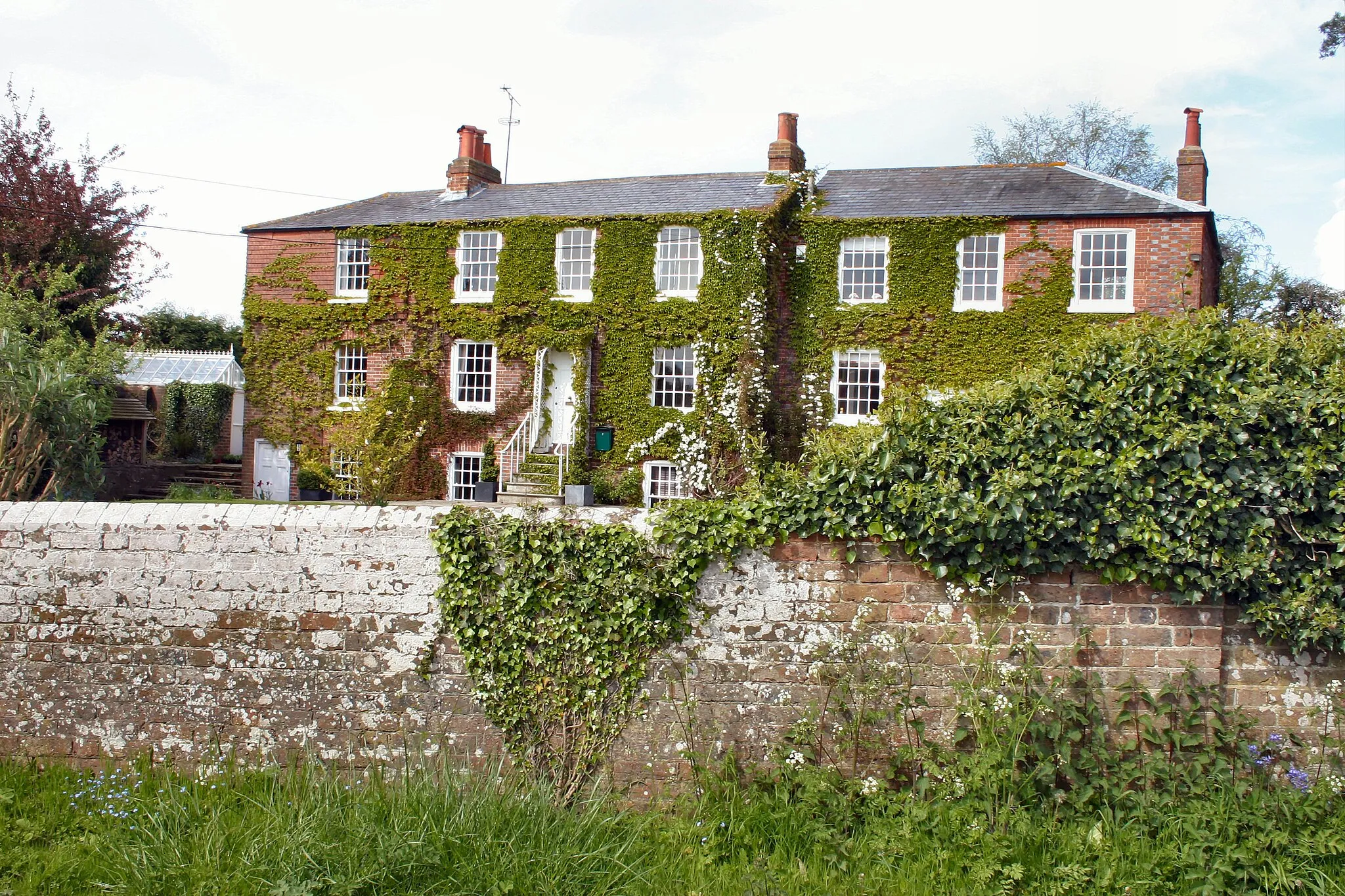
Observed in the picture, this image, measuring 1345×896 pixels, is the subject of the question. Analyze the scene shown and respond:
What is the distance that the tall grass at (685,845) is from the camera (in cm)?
418

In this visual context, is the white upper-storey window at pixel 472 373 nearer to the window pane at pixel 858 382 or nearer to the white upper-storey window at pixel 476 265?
the white upper-storey window at pixel 476 265

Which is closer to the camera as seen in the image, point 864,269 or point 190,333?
point 864,269

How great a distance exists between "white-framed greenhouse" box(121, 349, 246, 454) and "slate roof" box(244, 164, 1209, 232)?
10.2 m

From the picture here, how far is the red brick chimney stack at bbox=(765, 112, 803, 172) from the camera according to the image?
2209 cm

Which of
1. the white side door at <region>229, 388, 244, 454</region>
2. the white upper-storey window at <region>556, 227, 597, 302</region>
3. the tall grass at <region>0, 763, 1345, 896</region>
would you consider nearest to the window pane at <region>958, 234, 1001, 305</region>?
the white upper-storey window at <region>556, 227, 597, 302</region>

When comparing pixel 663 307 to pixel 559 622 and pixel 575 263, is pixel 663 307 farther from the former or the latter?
pixel 559 622

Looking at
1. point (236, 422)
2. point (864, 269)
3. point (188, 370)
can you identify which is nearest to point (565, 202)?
point (864, 269)

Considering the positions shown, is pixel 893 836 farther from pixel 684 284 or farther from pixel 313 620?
pixel 684 284

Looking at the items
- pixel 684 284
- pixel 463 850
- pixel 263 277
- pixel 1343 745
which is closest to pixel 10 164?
pixel 263 277

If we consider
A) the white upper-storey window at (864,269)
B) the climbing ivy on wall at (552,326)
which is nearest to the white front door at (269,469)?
the climbing ivy on wall at (552,326)

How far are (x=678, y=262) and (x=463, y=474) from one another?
7255 mm

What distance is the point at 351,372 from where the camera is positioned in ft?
75.7

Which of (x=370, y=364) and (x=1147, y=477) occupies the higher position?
(x=370, y=364)

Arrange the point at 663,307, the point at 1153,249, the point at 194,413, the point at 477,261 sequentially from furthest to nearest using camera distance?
the point at 194,413, the point at 477,261, the point at 663,307, the point at 1153,249
